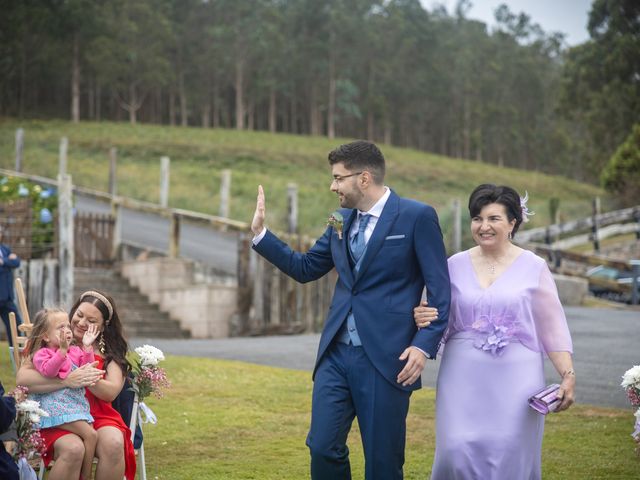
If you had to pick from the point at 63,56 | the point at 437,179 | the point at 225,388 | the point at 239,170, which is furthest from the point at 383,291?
the point at 63,56

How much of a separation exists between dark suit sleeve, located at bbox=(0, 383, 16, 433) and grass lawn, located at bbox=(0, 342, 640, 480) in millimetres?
2619

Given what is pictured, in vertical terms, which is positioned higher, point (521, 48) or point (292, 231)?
point (521, 48)

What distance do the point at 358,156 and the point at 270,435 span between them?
460 centimetres

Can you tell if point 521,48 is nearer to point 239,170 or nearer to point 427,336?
point 239,170

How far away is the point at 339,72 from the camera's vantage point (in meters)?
81.4

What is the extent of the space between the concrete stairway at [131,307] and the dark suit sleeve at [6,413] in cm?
1415

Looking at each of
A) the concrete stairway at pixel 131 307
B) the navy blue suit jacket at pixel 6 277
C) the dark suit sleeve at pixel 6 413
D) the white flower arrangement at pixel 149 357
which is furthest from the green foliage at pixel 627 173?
the dark suit sleeve at pixel 6 413

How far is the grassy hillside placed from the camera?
→ 37844 mm

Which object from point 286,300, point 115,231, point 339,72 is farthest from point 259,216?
point 339,72

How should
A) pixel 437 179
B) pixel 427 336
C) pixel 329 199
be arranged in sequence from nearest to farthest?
pixel 427 336 < pixel 329 199 < pixel 437 179

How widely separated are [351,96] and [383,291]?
7742 centimetres

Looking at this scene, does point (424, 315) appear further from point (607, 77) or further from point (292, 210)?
point (607, 77)

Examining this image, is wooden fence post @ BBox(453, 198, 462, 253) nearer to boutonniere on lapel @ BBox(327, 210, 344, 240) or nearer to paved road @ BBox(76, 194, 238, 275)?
paved road @ BBox(76, 194, 238, 275)

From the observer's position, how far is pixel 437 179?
61625 millimetres
